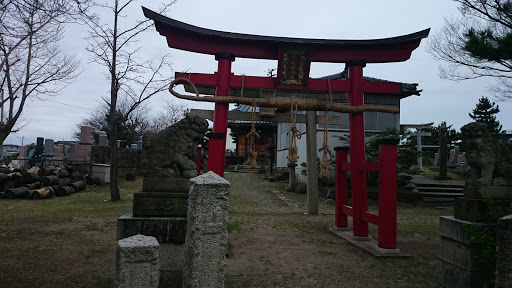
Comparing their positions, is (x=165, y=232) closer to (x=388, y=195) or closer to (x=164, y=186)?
(x=164, y=186)

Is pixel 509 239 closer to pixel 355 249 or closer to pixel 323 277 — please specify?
pixel 323 277

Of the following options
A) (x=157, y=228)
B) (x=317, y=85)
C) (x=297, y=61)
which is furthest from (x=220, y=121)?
(x=157, y=228)

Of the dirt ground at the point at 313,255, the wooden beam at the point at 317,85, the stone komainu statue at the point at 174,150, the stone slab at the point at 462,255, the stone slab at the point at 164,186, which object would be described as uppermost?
the wooden beam at the point at 317,85

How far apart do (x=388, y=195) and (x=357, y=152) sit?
151cm

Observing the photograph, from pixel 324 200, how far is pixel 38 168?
12.0 metres

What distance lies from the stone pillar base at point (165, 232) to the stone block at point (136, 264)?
1313 millimetres

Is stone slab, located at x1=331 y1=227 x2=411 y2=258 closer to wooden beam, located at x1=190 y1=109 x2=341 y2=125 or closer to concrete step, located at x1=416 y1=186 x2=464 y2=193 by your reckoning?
wooden beam, located at x1=190 y1=109 x2=341 y2=125

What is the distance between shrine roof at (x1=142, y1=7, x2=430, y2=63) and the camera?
6.75 metres

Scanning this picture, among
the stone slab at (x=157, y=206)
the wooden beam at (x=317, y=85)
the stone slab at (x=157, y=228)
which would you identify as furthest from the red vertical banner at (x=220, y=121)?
the stone slab at (x=157, y=228)

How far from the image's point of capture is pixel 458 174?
67.1 feet

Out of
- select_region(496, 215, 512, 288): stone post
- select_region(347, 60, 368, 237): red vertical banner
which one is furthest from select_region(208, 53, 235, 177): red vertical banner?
select_region(496, 215, 512, 288): stone post

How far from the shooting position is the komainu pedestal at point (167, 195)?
4.20 meters

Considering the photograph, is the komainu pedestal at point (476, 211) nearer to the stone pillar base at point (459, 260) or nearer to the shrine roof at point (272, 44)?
the stone pillar base at point (459, 260)

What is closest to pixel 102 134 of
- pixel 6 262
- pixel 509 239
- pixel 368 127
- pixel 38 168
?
pixel 38 168
